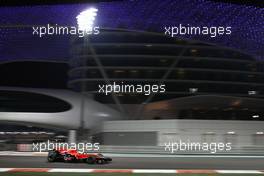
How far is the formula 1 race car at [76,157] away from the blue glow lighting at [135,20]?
26403mm

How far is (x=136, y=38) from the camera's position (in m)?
48.6

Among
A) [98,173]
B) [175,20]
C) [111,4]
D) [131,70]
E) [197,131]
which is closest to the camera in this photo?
[98,173]

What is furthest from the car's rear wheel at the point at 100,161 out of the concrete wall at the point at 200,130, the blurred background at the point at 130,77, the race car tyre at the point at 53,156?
the blurred background at the point at 130,77

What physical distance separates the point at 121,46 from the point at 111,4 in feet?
26.7

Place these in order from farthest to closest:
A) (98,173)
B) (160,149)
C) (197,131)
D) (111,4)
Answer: (111,4)
(197,131)
(160,149)
(98,173)

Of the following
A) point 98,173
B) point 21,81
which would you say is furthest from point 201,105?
point 98,173

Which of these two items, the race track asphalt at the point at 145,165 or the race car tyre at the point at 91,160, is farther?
the race car tyre at the point at 91,160

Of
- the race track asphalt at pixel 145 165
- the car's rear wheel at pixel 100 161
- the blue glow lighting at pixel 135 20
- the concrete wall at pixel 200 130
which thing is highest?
the blue glow lighting at pixel 135 20

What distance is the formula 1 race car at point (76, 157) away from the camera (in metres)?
21.5

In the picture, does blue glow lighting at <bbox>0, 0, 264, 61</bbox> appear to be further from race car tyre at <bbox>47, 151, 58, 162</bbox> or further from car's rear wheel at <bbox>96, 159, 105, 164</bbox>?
car's rear wheel at <bbox>96, 159, 105, 164</bbox>

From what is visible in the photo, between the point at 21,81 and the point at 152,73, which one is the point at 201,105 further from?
the point at 21,81

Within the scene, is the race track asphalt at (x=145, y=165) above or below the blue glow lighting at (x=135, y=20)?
below

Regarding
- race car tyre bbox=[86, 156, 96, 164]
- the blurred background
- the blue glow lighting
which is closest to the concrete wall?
the blurred background

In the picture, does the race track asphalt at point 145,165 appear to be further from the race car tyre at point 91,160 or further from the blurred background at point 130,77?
the blurred background at point 130,77
